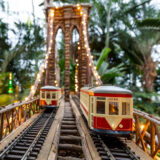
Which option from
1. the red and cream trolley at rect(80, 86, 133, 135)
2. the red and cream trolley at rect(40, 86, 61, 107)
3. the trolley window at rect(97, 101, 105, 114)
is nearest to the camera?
the red and cream trolley at rect(80, 86, 133, 135)

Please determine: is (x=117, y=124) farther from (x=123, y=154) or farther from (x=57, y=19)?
(x=57, y=19)

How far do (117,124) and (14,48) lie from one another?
18.8 meters

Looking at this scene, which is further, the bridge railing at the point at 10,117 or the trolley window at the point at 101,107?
the bridge railing at the point at 10,117

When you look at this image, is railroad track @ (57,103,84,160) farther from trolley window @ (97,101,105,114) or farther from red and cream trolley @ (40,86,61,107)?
red and cream trolley @ (40,86,61,107)

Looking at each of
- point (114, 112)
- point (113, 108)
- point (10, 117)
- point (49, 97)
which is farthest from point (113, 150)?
point (49, 97)

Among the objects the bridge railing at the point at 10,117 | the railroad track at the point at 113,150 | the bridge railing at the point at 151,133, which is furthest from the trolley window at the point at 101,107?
the bridge railing at the point at 10,117

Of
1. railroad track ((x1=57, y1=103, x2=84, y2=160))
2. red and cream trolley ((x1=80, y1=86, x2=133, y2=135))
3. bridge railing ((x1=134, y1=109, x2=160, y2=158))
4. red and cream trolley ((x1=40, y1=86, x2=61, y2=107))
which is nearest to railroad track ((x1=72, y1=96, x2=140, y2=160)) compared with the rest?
red and cream trolley ((x1=80, y1=86, x2=133, y2=135))

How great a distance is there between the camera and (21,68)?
797 inches

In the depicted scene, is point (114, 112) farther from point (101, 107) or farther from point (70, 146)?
point (70, 146)

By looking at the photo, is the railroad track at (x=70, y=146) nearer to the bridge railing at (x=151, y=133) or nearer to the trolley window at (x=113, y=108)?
the trolley window at (x=113, y=108)

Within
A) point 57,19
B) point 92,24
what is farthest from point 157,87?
point 57,19

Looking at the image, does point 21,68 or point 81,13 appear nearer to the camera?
point 81,13

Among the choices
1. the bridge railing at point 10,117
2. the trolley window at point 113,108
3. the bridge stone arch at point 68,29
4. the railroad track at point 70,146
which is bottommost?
the railroad track at point 70,146

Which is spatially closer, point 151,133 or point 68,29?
point 151,133
